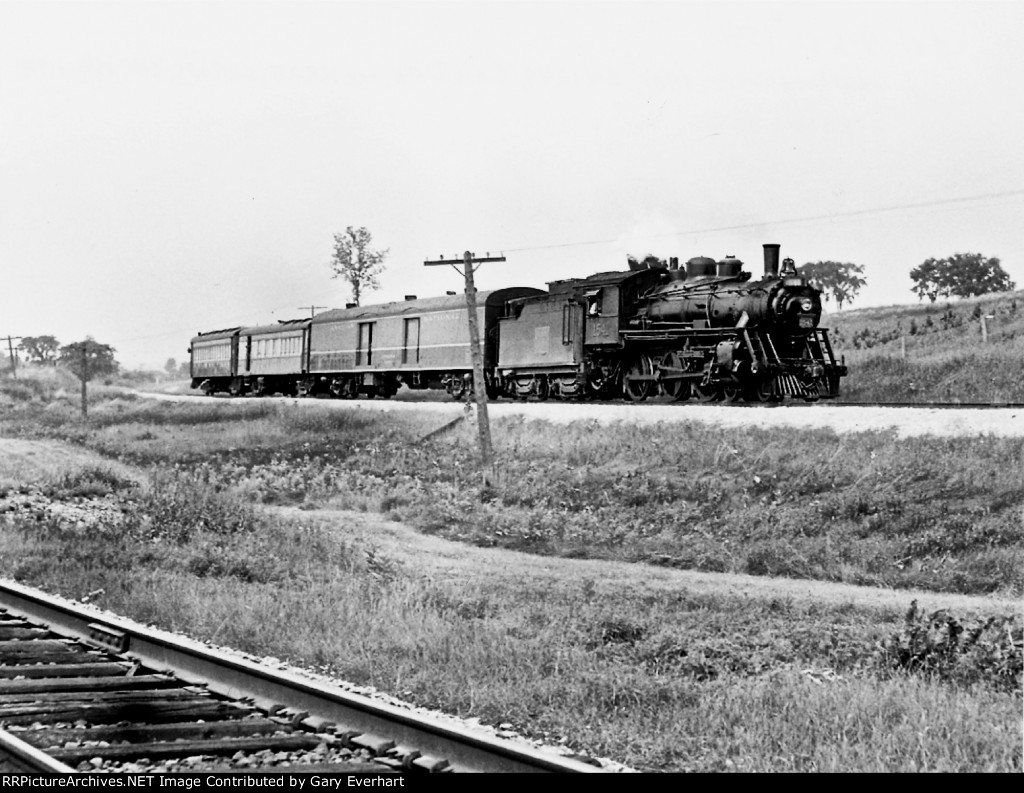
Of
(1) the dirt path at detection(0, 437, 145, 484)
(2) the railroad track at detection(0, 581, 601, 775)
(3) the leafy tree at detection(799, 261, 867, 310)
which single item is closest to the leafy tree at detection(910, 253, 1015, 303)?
(3) the leafy tree at detection(799, 261, 867, 310)

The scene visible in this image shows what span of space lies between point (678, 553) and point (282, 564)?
5880 mm

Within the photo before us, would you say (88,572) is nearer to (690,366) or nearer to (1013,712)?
(1013,712)

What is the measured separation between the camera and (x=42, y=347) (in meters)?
115

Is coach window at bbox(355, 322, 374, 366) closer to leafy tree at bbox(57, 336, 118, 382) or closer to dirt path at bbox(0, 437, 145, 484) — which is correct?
dirt path at bbox(0, 437, 145, 484)

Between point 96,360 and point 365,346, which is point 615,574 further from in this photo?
point 96,360

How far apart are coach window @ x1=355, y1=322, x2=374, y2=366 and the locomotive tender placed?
35 millimetres

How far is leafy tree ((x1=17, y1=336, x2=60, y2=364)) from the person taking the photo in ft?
375

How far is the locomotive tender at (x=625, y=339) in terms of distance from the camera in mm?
22422

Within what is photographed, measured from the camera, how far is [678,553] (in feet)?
50.4

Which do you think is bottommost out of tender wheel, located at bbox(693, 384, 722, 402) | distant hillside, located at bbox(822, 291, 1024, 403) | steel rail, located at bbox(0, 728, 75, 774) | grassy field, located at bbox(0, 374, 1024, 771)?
grassy field, located at bbox(0, 374, 1024, 771)

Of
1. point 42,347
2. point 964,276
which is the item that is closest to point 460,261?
point 964,276

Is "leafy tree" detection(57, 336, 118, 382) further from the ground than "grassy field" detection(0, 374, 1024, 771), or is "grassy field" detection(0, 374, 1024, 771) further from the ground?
"leafy tree" detection(57, 336, 118, 382)

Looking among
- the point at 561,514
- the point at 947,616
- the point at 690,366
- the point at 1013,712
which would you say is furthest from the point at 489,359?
the point at 1013,712
